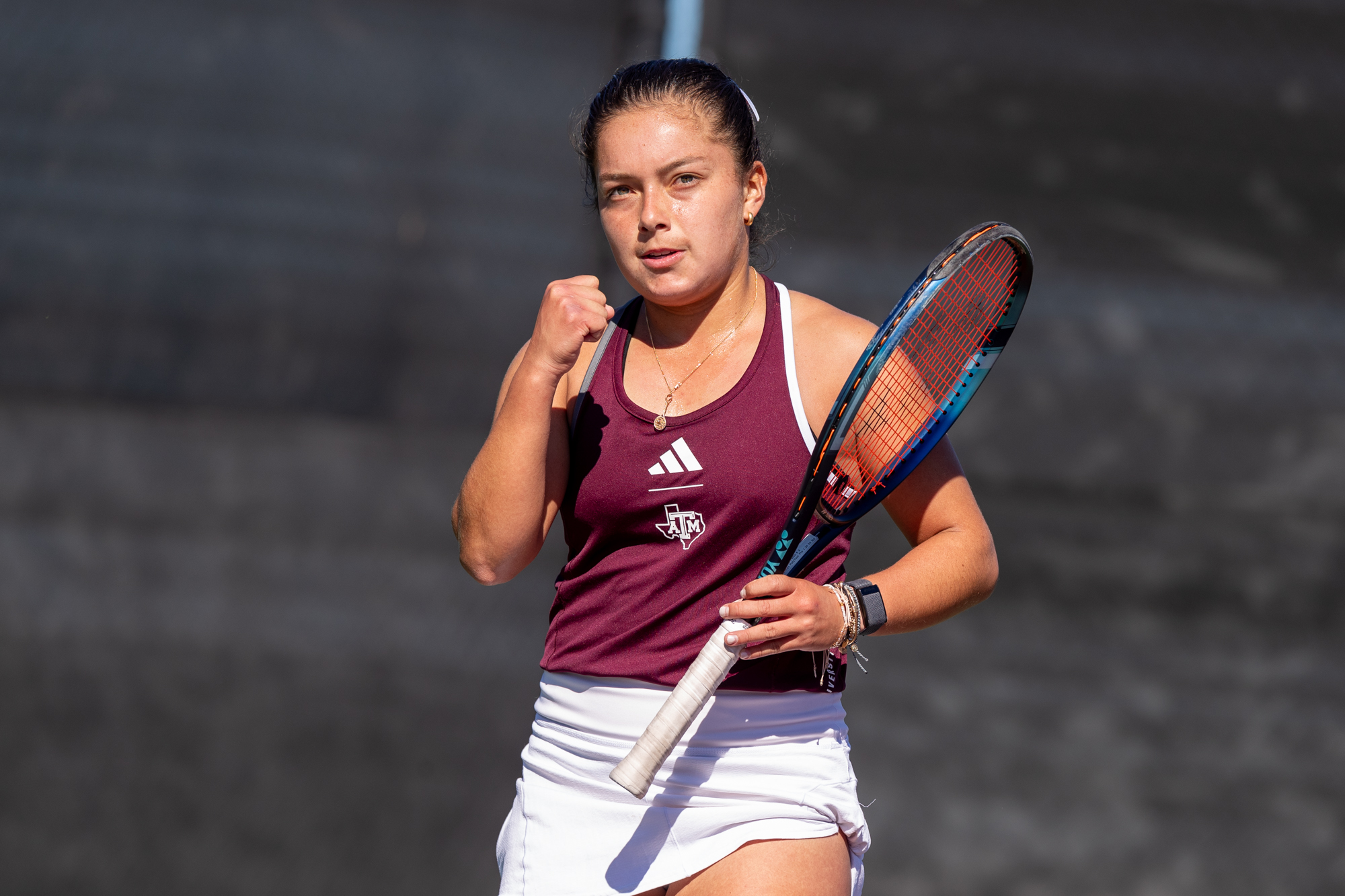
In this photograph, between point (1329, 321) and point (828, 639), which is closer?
point (828, 639)

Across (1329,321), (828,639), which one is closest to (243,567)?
(828,639)

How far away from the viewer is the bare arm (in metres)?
1.38

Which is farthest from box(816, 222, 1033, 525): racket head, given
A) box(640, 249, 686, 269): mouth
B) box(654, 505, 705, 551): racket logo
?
box(640, 249, 686, 269): mouth

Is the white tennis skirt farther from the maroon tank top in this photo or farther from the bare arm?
the bare arm

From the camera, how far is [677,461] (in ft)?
4.37

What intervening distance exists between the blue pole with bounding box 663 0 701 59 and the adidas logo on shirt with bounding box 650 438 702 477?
1.37 m

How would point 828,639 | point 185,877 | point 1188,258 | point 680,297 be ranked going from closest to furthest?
point 828,639
point 680,297
point 185,877
point 1188,258

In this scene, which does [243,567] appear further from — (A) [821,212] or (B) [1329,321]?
(B) [1329,321]

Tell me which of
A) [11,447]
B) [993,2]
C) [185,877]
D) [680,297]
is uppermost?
[993,2]

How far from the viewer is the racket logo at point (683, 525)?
4.37 feet

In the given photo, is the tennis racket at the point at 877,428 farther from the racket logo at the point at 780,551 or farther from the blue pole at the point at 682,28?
the blue pole at the point at 682,28

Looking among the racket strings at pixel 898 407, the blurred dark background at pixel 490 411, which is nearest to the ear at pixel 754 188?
the racket strings at pixel 898 407

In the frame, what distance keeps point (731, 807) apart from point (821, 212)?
1.58m

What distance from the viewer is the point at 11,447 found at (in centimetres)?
248
